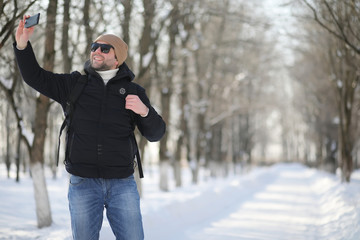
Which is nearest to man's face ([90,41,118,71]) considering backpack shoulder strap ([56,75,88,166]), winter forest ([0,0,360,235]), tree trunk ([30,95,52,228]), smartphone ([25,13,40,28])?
backpack shoulder strap ([56,75,88,166])

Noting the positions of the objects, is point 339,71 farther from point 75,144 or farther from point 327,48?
point 75,144

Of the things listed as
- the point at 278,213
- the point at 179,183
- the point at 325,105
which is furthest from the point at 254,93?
the point at 278,213

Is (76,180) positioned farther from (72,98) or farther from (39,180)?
(39,180)

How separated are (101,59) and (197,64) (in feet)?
66.1

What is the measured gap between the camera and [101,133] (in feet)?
10.2

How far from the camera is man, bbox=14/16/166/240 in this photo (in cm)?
308

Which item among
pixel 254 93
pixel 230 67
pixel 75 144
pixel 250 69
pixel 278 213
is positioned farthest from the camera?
pixel 254 93

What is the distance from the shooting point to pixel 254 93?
119 ft

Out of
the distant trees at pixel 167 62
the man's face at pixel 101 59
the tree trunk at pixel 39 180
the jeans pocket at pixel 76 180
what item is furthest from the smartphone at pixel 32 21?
the tree trunk at pixel 39 180

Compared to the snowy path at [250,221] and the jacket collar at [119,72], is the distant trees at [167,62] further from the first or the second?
the jacket collar at [119,72]

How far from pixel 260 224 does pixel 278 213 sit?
201cm

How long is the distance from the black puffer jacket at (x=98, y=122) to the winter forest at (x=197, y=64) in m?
3.54

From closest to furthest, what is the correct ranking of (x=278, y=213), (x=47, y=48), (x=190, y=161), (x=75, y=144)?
(x=75, y=144), (x=47, y=48), (x=278, y=213), (x=190, y=161)

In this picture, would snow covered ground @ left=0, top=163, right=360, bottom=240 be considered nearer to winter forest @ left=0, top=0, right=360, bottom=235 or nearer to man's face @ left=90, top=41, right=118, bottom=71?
winter forest @ left=0, top=0, right=360, bottom=235
